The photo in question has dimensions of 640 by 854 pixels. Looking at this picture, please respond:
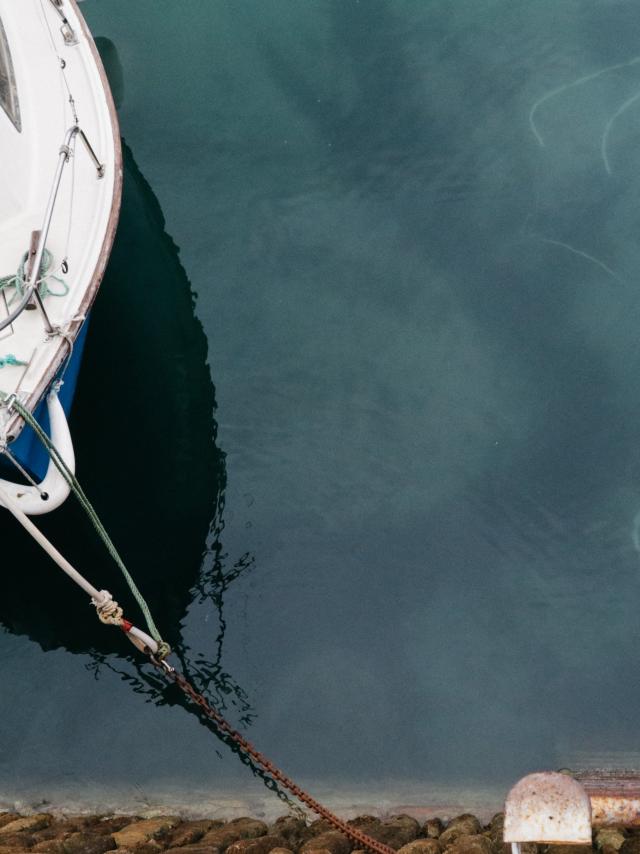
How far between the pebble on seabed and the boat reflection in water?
4.02ft

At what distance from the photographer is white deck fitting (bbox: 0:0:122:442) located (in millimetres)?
9242

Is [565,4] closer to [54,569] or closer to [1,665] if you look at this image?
[54,569]

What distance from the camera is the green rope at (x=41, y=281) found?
9359 millimetres

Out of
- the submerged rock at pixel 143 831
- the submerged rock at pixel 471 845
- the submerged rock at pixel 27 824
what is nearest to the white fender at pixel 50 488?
the submerged rock at pixel 27 824

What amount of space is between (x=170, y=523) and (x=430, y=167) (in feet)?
17.3

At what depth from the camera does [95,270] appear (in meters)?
9.73

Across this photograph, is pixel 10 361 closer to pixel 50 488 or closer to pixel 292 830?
pixel 50 488

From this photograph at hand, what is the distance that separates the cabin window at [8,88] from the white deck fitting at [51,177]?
0.32 ft

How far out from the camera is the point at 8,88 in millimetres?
10578

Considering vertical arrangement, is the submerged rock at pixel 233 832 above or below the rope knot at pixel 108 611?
below

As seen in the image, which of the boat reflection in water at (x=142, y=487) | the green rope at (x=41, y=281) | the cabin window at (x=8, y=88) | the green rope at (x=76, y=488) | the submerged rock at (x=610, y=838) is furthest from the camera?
the cabin window at (x=8, y=88)

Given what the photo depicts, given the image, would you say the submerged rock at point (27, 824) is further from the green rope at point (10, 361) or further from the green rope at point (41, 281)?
the green rope at point (41, 281)

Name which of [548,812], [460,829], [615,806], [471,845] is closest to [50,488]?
[460,829]

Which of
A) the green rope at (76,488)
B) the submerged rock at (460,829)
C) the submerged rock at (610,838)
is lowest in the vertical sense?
the submerged rock at (610,838)
